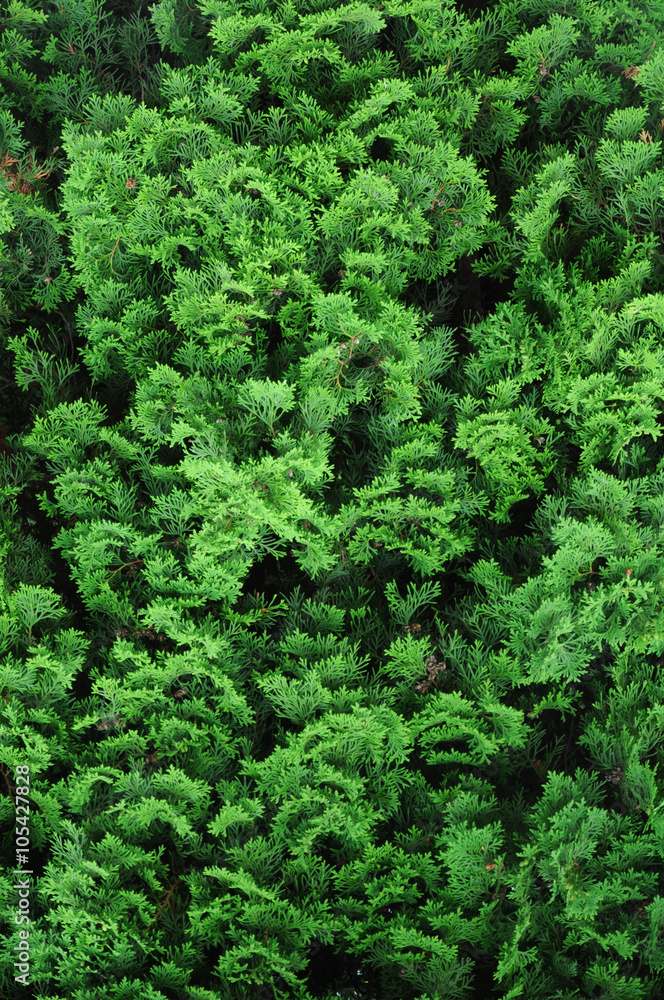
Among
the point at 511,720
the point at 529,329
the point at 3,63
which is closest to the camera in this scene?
the point at 511,720

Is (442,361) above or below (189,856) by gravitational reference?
above

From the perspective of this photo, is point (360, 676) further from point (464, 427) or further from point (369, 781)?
point (464, 427)

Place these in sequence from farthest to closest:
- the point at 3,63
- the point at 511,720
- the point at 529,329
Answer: the point at 3,63 < the point at 529,329 < the point at 511,720

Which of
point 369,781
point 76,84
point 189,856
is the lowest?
point 189,856

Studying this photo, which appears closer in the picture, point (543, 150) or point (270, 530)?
point (270, 530)

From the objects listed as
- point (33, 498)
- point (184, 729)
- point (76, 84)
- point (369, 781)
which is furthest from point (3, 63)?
point (369, 781)

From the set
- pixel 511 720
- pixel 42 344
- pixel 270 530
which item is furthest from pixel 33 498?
pixel 511 720
